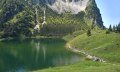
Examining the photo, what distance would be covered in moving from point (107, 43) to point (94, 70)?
9548 centimetres

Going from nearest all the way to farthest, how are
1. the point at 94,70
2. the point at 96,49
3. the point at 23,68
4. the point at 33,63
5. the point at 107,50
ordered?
1. the point at 94,70
2. the point at 23,68
3. the point at 33,63
4. the point at 107,50
5. the point at 96,49

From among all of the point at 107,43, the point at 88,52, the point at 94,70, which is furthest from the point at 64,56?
the point at 94,70

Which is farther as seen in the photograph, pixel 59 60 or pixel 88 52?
pixel 88 52

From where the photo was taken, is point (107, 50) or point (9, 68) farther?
point (107, 50)

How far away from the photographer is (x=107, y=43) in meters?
198

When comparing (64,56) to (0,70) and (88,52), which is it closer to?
(88,52)

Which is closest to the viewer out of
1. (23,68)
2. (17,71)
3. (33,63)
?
(17,71)

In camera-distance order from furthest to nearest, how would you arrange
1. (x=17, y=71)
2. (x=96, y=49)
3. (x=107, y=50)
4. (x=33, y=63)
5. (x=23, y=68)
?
(x=96, y=49) < (x=107, y=50) < (x=33, y=63) < (x=23, y=68) < (x=17, y=71)

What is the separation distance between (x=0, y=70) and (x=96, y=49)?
69.1 metres

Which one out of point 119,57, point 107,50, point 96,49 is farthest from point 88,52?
point 119,57

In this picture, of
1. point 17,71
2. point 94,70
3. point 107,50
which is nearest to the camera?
point 94,70

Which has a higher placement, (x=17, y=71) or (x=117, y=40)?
(x=117, y=40)

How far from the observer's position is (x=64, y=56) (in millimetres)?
198375

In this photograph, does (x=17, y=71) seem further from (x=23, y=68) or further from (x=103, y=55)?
(x=103, y=55)
